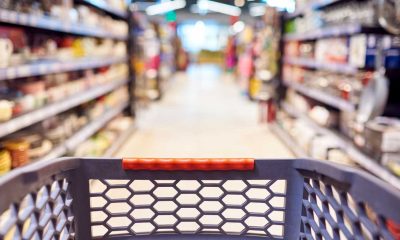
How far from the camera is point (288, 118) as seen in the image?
5.84m

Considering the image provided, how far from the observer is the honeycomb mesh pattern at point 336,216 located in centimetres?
95

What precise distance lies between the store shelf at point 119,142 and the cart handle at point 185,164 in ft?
9.39

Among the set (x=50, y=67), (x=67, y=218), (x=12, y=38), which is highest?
(x=12, y=38)

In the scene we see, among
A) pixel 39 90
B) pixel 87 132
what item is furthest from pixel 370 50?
pixel 87 132

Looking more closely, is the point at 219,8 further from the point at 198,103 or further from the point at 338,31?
the point at 338,31

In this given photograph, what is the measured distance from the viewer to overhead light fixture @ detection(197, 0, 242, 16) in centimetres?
2158

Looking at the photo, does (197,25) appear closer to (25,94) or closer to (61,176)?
(25,94)

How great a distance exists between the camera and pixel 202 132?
5852 millimetres

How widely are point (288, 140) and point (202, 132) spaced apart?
4.34 feet

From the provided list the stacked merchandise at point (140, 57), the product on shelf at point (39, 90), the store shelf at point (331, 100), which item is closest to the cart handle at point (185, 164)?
the product on shelf at point (39, 90)

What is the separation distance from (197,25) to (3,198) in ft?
82.9

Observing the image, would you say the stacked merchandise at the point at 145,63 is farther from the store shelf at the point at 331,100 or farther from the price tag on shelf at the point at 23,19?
the price tag on shelf at the point at 23,19

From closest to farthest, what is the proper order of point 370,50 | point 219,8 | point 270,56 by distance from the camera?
point 370,50 → point 270,56 → point 219,8

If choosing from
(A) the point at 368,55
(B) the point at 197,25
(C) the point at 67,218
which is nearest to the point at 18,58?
(C) the point at 67,218
